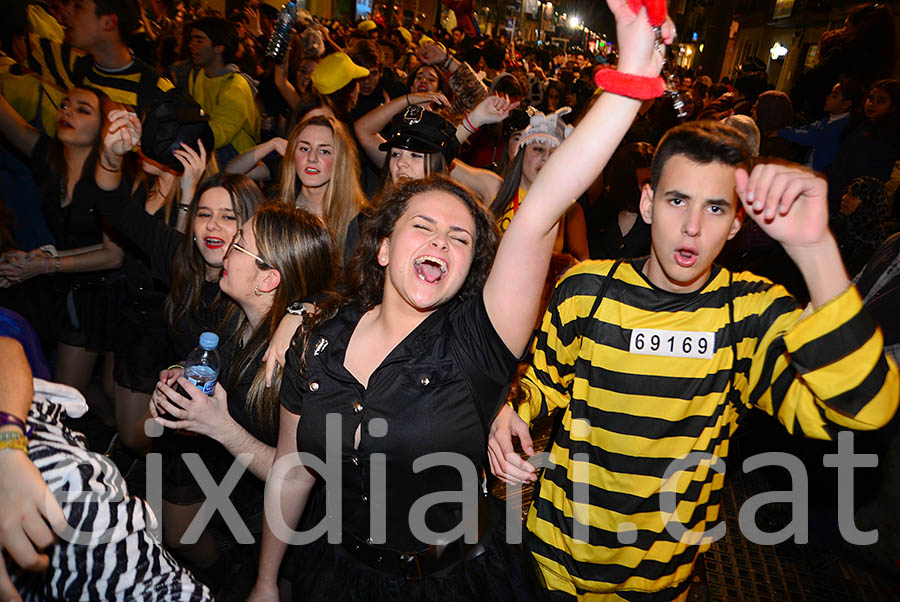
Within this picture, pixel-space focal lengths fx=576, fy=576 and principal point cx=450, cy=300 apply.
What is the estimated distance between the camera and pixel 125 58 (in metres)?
4.56

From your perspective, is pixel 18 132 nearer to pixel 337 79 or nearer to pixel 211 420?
pixel 337 79

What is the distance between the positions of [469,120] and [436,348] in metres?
2.85

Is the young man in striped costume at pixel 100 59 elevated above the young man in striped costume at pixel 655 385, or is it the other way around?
the young man in striped costume at pixel 100 59

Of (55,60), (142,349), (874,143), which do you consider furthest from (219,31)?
(874,143)

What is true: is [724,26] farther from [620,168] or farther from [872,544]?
[872,544]

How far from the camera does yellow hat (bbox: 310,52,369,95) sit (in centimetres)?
552

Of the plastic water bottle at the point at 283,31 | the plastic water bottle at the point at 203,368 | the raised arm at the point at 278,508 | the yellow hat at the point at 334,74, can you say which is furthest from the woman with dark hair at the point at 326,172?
the plastic water bottle at the point at 283,31

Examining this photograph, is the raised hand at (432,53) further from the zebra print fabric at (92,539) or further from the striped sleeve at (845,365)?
the zebra print fabric at (92,539)

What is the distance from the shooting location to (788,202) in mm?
1344

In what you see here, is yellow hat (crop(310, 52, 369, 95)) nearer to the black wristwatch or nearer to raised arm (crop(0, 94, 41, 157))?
raised arm (crop(0, 94, 41, 157))

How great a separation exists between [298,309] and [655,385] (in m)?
1.42

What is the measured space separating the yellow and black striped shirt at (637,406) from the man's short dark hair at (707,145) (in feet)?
1.29

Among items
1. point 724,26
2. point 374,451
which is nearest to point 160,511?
point 374,451

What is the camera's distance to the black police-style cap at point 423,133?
12.2ft
